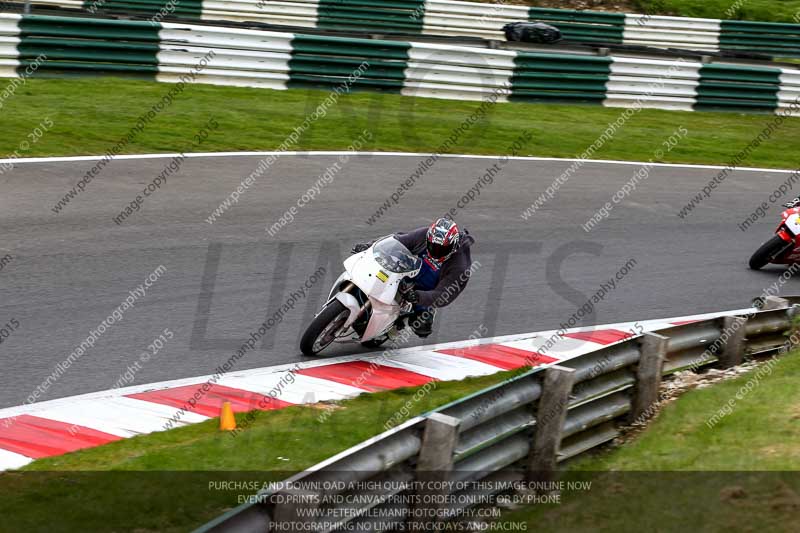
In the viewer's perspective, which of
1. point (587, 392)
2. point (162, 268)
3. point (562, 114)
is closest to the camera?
point (587, 392)

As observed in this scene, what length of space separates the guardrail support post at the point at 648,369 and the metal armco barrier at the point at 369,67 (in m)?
13.6

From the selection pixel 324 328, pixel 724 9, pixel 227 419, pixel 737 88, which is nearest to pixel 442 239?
pixel 324 328

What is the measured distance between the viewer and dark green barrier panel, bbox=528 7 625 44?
107 ft

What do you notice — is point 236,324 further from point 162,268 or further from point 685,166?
point 685,166

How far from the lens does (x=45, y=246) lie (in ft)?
36.4

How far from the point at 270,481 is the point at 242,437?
2.59 feet

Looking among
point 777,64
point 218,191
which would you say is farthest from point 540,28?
point 218,191

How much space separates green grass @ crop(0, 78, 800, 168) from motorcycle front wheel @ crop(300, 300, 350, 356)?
22.9 feet

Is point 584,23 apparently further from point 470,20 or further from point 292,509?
point 292,509

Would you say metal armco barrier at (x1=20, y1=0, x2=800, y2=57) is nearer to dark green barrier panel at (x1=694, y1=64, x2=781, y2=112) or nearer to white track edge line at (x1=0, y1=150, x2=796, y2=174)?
dark green barrier panel at (x1=694, y1=64, x2=781, y2=112)

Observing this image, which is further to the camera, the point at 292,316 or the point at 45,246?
the point at 45,246

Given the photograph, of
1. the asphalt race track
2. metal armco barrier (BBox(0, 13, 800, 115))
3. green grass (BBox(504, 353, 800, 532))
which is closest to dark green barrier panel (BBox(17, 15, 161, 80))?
metal armco barrier (BBox(0, 13, 800, 115))

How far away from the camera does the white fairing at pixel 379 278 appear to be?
9250 mm

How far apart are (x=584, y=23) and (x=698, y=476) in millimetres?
28382
